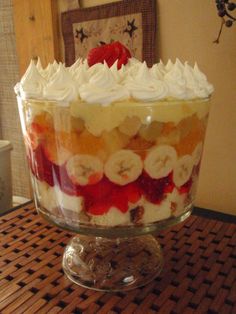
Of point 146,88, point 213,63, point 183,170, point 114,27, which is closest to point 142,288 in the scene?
point 183,170

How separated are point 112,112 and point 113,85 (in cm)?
4

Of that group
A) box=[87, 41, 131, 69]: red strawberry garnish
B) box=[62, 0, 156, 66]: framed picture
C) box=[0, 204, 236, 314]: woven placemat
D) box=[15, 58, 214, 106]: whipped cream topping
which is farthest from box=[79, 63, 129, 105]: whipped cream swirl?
box=[62, 0, 156, 66]: framed picture

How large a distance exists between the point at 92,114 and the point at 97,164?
0.24 ft

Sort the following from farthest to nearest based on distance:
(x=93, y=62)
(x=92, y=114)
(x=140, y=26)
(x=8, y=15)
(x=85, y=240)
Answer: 1. (x=8, y=15)
2. (x=140, y=26)
3. (x=85, y=240)
4. (x=93, y=62)
5. (x=92, y=114)

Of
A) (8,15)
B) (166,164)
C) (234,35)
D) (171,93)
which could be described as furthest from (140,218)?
(8,15)

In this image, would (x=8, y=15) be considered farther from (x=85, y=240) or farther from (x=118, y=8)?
(x=85, y=240)

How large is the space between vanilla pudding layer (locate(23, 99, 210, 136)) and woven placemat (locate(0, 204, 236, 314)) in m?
0.29

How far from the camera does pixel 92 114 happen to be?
0.47m

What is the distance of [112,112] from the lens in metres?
0.47

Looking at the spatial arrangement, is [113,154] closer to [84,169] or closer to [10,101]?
[84,169]

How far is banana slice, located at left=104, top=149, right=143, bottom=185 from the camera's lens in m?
0.49

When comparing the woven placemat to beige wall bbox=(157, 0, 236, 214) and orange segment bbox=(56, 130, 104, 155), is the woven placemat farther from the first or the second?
orange segment bbox=(56, 130, 104, 155)

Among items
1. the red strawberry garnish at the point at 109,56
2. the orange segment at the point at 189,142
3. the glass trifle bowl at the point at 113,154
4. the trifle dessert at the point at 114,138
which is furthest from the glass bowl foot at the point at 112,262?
the red strawberry garnish at the point at 109,56

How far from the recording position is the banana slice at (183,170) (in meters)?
0.54
